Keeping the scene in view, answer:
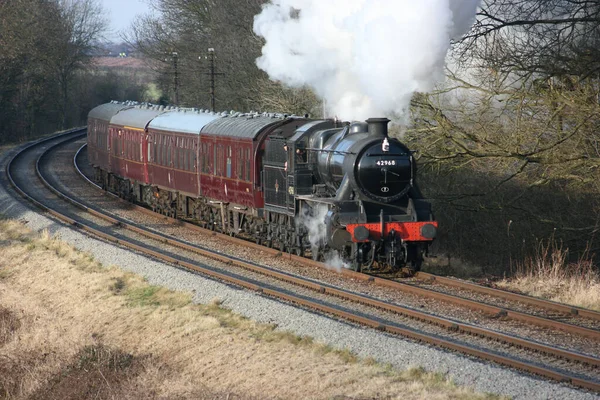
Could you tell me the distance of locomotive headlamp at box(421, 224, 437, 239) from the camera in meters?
14.4

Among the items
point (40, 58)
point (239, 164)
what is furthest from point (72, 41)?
point (239, 164)

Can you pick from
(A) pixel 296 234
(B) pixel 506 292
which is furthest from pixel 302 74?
(B) pixel 506 292

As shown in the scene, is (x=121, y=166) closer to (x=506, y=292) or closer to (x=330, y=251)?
(x=330, y=251)

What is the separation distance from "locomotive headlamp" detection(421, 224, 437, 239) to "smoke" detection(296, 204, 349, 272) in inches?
67.0

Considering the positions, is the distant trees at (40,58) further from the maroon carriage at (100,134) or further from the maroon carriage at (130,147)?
the maroon carriage at (130,147)

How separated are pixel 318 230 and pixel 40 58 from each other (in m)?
43.4

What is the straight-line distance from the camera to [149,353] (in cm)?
1138

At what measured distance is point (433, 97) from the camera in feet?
56.3

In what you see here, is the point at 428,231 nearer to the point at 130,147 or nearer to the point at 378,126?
the point at 378,126

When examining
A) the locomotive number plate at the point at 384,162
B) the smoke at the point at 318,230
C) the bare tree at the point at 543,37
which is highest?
the bare tree at the point at 543,37

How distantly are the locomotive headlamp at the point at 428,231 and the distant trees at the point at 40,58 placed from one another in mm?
35354

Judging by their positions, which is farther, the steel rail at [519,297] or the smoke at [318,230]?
the smoke at [318,230]

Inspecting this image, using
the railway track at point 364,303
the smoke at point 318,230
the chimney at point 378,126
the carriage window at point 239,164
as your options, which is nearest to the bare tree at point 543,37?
the chimney at point 378,126

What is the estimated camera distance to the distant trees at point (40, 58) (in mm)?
46188
